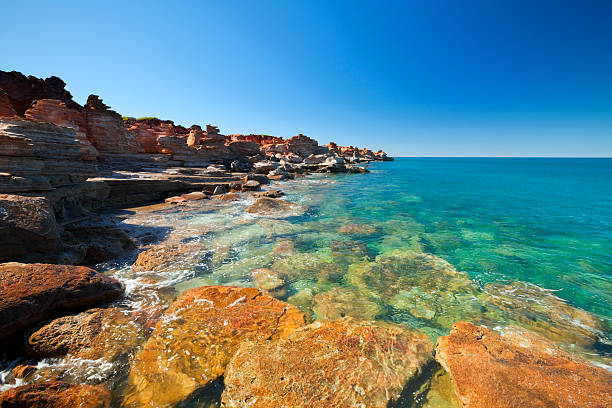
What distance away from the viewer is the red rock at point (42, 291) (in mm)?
3521

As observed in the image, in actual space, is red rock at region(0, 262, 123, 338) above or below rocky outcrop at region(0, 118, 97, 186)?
below

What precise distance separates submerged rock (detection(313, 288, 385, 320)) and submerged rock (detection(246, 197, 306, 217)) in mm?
8126

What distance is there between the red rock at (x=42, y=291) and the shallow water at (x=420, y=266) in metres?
0.81

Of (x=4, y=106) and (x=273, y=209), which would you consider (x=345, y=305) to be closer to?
(x=273, y=209)

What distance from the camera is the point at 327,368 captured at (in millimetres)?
3158

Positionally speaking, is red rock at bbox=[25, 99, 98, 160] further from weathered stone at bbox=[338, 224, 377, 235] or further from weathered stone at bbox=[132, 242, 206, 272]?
weathered stone at bbox=[338, 224, 377, 235]

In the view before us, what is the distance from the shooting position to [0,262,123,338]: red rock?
3.52m

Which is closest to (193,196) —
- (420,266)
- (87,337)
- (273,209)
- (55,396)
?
(273,209)

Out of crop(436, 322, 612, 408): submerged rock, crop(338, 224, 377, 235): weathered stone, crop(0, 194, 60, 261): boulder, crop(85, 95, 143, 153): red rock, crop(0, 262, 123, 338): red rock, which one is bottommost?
crop(338, 224, 377, 235): weathered stone

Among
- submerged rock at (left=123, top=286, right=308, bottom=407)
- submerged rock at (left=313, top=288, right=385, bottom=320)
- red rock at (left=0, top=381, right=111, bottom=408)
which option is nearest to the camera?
red rock at (left=0, top=381, right=111, bottom=408)

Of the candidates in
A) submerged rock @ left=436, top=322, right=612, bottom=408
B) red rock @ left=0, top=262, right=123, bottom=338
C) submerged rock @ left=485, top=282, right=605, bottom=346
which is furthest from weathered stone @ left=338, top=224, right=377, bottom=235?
red rock @ left=0, top=262, right=123, bottom=338

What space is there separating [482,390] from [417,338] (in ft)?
3.79

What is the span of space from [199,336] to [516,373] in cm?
490

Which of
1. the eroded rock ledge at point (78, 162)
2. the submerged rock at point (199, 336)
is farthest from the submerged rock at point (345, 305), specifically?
the eroded rock ledge at point (78, 162)
